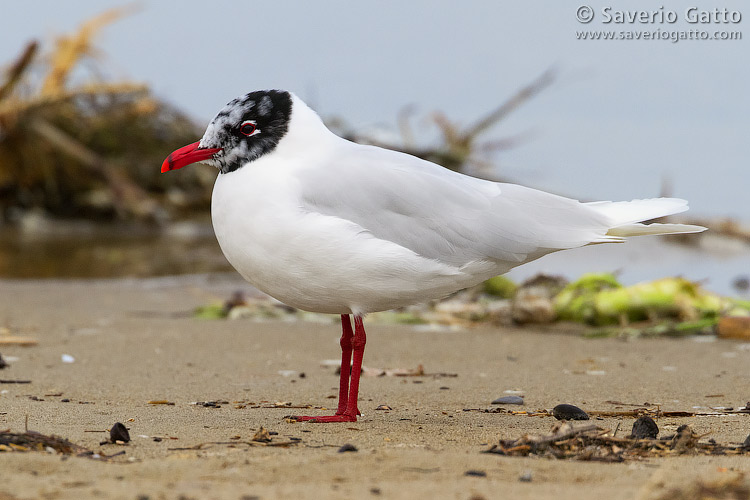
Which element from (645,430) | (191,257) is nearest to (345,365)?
(645,430)

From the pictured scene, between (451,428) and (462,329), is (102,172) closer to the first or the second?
(462,329)

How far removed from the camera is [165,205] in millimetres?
17328

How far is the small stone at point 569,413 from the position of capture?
12.3ft

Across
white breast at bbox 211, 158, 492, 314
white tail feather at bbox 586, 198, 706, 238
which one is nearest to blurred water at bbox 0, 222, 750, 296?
white tail feather at bbox 586, 198, 706, 238

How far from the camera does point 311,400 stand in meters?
4.38

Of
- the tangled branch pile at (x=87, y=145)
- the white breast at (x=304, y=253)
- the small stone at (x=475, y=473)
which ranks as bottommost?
the small stone at (x=475, y=473)

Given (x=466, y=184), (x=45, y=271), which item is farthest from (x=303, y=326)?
(x=45, y=271)

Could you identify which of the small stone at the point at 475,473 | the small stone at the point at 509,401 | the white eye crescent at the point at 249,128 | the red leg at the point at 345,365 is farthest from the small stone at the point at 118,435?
the small stone at the point at 509,401

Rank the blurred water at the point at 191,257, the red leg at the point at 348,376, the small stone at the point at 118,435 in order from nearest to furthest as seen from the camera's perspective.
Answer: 1. the small stone at the point at 118,435
2. the red leg at the point at 348,376
3. the blurred water at the point at 191,257

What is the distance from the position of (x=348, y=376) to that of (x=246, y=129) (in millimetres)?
1163

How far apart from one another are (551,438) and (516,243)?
1.15 m

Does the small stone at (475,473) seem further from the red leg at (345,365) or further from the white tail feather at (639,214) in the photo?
the white tail feather at (639,214)

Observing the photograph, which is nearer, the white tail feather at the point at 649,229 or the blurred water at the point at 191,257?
the white tail feather at the point at 649,229

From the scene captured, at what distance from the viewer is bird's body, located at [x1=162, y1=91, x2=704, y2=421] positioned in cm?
361
